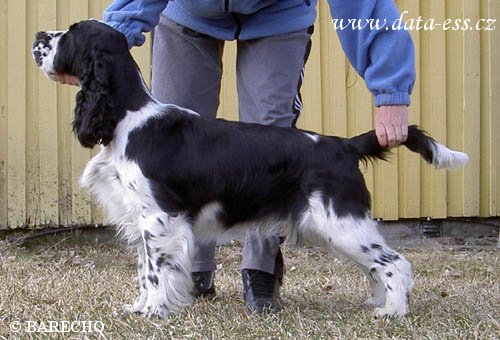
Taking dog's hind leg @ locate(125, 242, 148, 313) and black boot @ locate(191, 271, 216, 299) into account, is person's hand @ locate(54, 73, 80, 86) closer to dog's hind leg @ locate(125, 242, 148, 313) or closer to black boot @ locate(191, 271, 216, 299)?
dog's hind leg @ locate(125, 242, 148, 313)

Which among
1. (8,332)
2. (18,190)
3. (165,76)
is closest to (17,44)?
(18,190)

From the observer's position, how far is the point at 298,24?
161 inches

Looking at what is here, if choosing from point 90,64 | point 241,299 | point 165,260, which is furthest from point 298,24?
point 241,299

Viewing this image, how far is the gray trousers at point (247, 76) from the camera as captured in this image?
4.09 metres

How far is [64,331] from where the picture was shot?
345cm

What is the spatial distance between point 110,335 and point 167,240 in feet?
1.67

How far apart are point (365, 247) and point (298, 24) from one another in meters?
1.09

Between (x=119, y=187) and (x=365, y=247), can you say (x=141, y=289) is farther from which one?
(x=365, y=247)

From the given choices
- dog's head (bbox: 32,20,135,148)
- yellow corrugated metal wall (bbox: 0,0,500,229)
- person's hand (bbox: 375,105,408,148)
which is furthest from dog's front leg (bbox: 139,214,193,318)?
yellow corrugated metal wall (bbox: 0,0,500,229)

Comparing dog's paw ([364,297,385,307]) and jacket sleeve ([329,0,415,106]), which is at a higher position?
jacket sleeve ([329,0,415,106])

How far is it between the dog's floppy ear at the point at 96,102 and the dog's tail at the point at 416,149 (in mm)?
1024

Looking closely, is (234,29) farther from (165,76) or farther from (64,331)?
(64,331)

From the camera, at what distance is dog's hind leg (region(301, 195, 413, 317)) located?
12.2ft

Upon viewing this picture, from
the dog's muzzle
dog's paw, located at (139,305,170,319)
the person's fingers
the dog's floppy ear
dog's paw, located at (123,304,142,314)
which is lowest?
dog's paw, located at (123,304,142,314)
